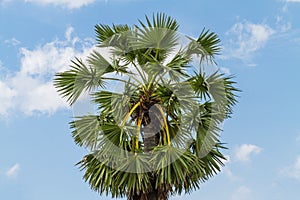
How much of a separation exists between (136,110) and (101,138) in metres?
0.98

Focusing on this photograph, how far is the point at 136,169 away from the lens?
962 centimetres

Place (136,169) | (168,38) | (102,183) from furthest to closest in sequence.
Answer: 1. (168,38)
2. (102,183)
3. (136,169)

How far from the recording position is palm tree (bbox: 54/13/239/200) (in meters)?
9.86

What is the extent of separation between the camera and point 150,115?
10500 mm

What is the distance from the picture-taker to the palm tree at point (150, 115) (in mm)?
9859

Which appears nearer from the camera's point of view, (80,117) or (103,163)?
(103,163)

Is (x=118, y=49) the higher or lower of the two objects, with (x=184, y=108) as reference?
higher

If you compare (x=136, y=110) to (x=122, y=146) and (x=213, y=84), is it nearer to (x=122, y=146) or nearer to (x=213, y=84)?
(x=122, y=146)

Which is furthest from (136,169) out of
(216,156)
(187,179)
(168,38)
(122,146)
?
(168,38)

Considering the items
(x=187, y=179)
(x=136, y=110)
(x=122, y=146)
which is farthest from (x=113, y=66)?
(x=187, y=179)

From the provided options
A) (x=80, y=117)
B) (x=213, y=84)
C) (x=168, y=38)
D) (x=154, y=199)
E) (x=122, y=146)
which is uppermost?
(x=168, y=38)

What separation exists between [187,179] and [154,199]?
86 centimetres

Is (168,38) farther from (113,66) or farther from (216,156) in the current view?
(216,156)

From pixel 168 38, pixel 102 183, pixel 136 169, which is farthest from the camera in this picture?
pixel 168 38
